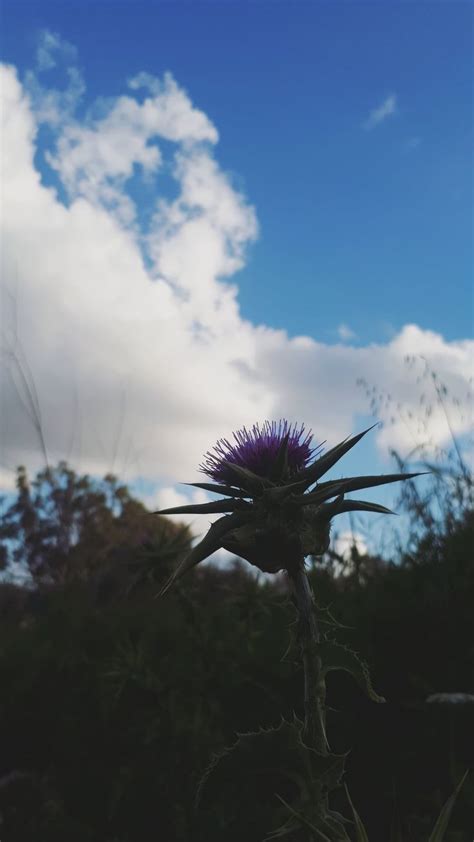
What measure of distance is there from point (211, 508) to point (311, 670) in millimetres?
657

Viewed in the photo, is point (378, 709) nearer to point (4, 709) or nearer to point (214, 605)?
point (214, 605)

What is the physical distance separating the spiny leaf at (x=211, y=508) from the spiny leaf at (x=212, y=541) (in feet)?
0.16

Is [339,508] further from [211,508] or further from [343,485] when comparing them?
[211,508]

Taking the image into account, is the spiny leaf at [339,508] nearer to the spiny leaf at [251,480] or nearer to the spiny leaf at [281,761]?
the spiny leaf at [251,480]

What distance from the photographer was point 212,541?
6.72 feet

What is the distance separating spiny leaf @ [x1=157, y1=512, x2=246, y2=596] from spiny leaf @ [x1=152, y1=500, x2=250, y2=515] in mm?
49

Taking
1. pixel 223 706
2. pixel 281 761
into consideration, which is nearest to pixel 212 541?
pixel 281 761

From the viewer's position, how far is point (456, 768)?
3.36 meters

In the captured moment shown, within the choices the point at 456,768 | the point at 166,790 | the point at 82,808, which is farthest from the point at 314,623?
the point at 82,808

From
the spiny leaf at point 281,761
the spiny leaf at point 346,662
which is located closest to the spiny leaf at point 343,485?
the spiny leaf at point 346,662

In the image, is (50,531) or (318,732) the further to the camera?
(50,531)

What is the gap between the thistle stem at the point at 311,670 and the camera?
1750 millimetres

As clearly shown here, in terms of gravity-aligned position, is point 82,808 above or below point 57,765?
below

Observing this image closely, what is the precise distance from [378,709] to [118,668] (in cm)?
156
